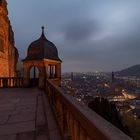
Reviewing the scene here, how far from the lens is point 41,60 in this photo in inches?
631

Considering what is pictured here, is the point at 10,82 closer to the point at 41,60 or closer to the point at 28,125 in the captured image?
the point at 41,60

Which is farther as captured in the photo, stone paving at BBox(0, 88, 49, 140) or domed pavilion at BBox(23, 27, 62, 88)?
domed pavilion at BBox(23, 27, 62, 88)

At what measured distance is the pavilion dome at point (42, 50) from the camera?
54.0 feet

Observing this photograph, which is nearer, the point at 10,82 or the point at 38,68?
the point at 38,68

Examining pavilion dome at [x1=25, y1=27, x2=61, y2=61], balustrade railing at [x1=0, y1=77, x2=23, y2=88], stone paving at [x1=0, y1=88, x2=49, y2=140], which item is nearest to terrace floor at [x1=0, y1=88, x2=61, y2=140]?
stone paving at [x1=0, y1=88, x2=49, y2=140]

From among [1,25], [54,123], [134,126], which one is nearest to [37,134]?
[54,123]

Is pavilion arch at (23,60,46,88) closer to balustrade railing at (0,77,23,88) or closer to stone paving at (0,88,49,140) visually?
balustrade railing at (0,77,23,88)

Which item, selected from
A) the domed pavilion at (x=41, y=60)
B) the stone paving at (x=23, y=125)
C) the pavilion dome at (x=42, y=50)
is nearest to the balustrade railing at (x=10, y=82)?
the domed pavilion at (x=41, y=60)

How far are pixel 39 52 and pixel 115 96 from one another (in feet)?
295

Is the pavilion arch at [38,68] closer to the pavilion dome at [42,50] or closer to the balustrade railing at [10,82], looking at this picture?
the pavilion dome at [42,50]

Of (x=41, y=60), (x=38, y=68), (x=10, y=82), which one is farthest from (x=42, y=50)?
(x=10, y=82)

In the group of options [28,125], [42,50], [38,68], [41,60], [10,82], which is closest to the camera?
[28,125]

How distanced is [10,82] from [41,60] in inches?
180

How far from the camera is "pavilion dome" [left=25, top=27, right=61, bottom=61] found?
1645 cm
